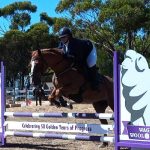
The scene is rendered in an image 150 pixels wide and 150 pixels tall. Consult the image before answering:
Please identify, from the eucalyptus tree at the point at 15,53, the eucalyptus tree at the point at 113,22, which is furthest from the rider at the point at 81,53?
the eucalyptus tree at the point at 15,53

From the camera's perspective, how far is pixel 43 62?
30.6 feet

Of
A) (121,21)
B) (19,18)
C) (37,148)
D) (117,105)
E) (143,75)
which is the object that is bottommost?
(37,148)

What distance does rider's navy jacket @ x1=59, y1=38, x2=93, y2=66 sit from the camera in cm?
950

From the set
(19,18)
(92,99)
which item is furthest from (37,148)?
(19,18)

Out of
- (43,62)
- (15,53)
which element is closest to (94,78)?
(43,62)

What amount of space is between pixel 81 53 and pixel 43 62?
880 mm

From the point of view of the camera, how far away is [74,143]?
10.3 meters

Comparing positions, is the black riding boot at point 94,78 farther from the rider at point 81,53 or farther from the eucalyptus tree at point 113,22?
the eucalyptus tree at point 113,22

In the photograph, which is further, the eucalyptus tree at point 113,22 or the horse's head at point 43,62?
the eucalyptus tree at point 113,22

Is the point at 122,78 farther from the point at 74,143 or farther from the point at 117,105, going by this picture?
the point at 74,143

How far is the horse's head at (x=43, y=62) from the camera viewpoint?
30.0 ft

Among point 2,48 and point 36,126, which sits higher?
point 2,48

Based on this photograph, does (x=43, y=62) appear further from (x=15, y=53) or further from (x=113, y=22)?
(x=15, y=53)

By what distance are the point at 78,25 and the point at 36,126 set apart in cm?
3073
